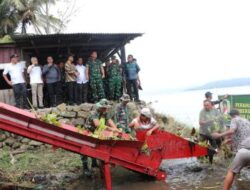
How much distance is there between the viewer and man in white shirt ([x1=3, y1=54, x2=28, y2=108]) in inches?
511

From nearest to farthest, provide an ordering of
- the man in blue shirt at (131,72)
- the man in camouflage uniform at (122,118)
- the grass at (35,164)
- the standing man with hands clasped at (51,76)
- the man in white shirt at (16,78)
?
the grass at (35,164) → the man in camouflage uniform at (122,118) → the man in white shirt at (16,78) → the standing man with hands clasped at (51,76) → the man in blue shirt at (131,72)

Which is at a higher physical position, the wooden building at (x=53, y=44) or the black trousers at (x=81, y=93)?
the wooden building at (x=53, y=44)

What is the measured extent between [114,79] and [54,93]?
83.4 inches

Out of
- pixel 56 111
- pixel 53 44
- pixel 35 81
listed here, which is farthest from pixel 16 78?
pixel 53 44

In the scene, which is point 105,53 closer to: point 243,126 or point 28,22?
point 243,126

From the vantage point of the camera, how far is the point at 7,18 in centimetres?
2803

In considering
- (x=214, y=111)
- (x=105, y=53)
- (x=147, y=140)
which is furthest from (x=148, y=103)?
(x=147, y=140)

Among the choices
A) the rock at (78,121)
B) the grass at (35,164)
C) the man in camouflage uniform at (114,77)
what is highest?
the man in camouflage uniform at (114,77)

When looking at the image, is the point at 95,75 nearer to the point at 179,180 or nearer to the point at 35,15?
the point at 179,180

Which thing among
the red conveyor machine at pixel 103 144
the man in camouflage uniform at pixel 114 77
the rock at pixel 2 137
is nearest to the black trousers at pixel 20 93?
the rock at pixel 2 137

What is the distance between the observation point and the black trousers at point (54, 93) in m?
13.9

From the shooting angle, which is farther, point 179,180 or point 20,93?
point 20,93

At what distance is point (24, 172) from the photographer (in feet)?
32.3

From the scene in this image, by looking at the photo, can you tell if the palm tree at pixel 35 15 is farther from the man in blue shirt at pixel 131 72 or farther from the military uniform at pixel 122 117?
the military uniform at pixel 122 117
